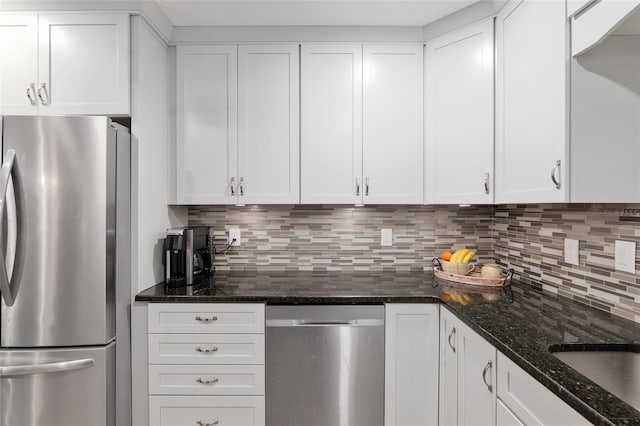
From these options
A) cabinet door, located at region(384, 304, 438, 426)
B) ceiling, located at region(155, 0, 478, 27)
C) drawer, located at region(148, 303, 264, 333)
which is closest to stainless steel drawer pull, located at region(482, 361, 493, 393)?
cabinet door, located at region(384, 304, 438, 426)

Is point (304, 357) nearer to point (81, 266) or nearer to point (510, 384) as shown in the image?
point (510, 384)

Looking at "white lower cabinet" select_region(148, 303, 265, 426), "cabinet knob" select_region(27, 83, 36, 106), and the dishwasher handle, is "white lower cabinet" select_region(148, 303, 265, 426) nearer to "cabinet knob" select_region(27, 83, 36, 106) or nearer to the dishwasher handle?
the dishwasher handle

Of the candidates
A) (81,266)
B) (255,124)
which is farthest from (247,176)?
(81,266)

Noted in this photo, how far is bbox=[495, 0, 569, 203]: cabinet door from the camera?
4.40ft

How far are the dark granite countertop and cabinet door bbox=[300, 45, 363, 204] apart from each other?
58 centimetres

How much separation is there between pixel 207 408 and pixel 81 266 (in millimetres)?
923

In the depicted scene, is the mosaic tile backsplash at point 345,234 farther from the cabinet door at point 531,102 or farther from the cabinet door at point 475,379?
the cabinet door at point 475,379

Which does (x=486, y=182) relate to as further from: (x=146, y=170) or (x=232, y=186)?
(x=146, y=170)

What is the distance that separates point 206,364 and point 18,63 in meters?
1.82

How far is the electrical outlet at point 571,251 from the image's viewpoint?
1.62 metres

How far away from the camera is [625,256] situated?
1.36m

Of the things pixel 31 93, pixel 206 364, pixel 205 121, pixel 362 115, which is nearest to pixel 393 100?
pixel 362 115

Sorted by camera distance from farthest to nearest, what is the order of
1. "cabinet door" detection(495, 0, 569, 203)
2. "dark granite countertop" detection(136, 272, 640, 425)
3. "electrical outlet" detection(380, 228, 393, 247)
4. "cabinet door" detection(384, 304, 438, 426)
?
"electrical outlet" detection(380, 228, 393, 247) < "cabinet door" detection(384, 304, 438, 426) < "cabinet door" detection(495, 0, 569, 203) < "dark granite countertop" detection(136, 272, 640, 425)

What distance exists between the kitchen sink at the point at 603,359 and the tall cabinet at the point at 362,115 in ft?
3.95
